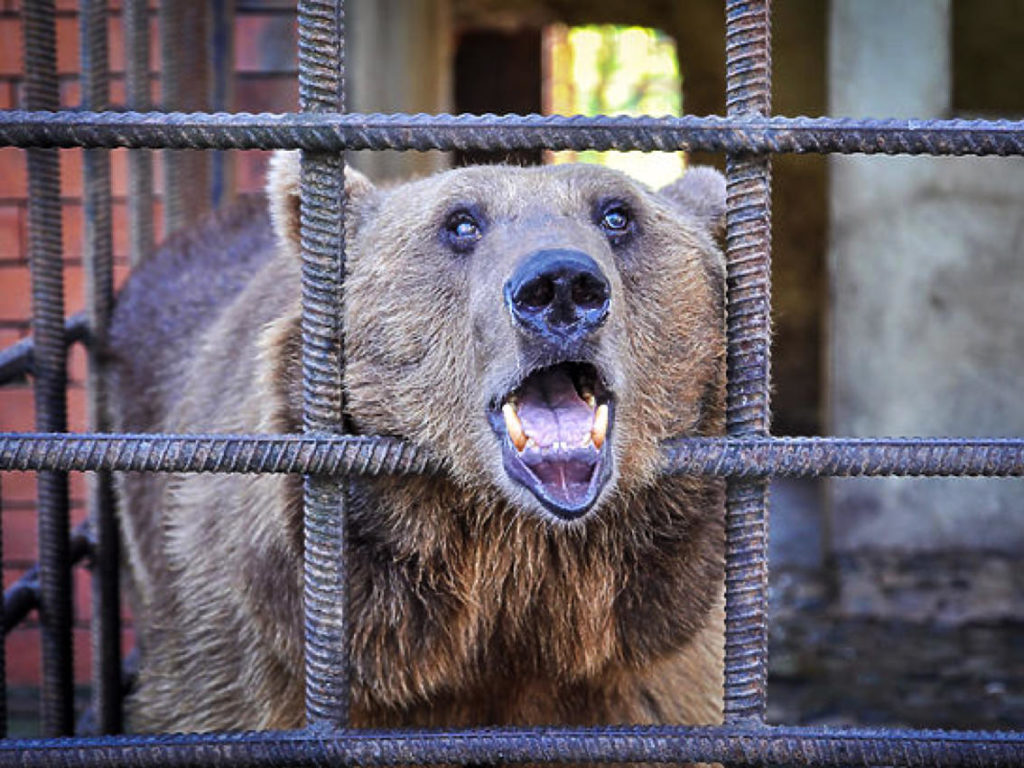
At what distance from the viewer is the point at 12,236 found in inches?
177

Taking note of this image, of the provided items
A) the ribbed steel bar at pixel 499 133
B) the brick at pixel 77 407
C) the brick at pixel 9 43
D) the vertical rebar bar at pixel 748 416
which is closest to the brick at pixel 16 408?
the brick at pixel 77 407

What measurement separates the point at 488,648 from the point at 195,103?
2.60 m

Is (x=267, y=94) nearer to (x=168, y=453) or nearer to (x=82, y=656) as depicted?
(x=82, y=656)

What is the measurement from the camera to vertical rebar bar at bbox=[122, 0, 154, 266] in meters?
3.70

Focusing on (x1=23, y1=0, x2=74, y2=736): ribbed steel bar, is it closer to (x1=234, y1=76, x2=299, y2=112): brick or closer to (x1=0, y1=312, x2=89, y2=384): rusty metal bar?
(x1=0, y1=312, x2=89, y2=384): rusty metal bar

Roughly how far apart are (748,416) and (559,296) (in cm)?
35

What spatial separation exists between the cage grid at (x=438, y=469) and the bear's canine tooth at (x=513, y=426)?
0.13m

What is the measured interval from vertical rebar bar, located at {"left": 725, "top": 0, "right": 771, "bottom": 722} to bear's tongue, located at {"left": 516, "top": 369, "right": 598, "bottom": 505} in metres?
0.23

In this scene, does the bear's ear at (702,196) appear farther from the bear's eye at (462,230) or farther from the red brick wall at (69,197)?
the red brick wall at (69,197)

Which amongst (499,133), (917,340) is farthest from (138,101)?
(917,340)

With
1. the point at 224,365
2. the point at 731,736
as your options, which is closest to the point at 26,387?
the point at 224,365

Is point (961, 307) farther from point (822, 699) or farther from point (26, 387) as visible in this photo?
point (26, 387)

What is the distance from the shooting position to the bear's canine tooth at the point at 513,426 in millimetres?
2184

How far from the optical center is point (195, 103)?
14.6ft
